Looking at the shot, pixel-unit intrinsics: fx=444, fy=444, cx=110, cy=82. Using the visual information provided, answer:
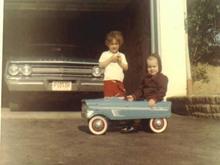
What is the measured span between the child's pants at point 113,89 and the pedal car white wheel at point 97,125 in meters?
0.57

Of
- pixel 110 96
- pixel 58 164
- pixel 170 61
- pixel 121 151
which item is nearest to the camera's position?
pixel 58 164

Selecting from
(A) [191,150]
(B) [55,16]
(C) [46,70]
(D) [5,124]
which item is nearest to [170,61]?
(C) [46,70]

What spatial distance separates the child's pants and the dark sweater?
0.35 metres

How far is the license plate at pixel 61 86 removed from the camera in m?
7.05

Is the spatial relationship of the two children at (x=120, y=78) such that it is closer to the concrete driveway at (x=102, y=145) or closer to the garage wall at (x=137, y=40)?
the concrete driveway at (x=102, y=145)

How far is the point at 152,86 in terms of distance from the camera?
201 inches

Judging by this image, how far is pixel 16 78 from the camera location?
7059mm

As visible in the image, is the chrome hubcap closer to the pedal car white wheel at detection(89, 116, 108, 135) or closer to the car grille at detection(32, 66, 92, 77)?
the pedal car white wheel at detection(89, 116, 108, 135)

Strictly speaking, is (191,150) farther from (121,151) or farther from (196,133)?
(196,133)

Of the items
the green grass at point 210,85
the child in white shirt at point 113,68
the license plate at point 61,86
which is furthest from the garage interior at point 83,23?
the child in white shirt at point 113,68

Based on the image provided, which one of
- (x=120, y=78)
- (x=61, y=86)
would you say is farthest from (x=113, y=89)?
(x=61, y=86)

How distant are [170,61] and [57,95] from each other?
1.99 meters

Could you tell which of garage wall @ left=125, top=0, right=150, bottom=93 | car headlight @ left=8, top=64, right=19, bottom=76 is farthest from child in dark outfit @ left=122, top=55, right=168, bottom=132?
garage wall @ left=125, top=0, right=150, bottom=93

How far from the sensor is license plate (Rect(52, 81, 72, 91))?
705cm
